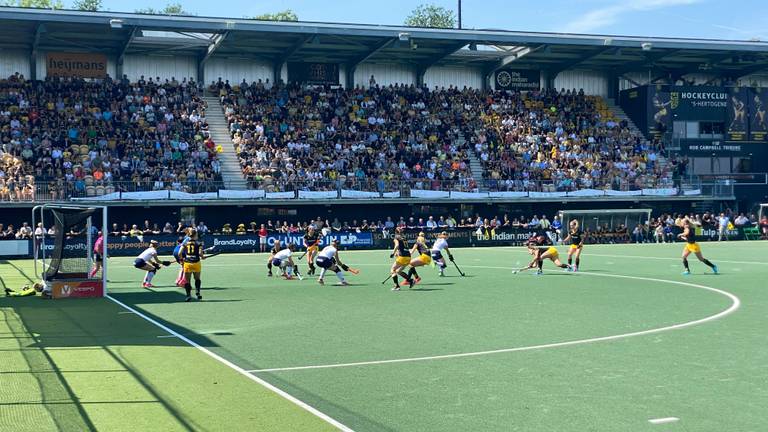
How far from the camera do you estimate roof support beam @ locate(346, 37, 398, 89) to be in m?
55.6

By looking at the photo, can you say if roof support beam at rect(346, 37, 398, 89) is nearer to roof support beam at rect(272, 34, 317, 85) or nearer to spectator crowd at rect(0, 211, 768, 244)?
roof support beam at rect(272, 34, 317, 85)

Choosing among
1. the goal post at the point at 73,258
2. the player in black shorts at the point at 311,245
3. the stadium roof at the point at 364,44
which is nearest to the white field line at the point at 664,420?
the goal post at the point at 73,258

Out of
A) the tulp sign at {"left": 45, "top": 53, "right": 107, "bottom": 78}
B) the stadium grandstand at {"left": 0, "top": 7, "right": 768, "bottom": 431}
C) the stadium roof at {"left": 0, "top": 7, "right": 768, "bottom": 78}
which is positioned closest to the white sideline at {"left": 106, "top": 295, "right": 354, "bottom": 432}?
the stadium grandstand at {"left": 0, "top": 7, "right": 768, "bottom": 431}

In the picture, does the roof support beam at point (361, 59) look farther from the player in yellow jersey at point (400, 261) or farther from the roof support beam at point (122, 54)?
the player in yellow jersey at point (400, 261)

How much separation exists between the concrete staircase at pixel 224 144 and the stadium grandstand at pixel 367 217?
0.66 feet

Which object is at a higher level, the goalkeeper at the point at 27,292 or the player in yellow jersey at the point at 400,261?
the player in yellow jersey at the point at 400,261

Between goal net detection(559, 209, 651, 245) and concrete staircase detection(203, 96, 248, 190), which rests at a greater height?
concrete staircase detection(203, 96, 248, 190)

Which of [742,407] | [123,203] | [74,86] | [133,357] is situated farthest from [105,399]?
[74,86]

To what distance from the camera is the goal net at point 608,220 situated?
51938 mm

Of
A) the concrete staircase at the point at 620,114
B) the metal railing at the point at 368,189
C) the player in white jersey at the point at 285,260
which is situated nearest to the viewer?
the player in white jersey at the point at 285,260

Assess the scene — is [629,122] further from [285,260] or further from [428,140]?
[285,260]

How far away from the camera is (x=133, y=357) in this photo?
1341 centimetres

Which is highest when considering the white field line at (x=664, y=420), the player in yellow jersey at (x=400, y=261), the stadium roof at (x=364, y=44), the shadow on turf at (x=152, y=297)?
the stadium roof at (x=364, y=44)

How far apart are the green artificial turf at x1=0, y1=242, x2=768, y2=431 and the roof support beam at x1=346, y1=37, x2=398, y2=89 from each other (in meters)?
32.1
